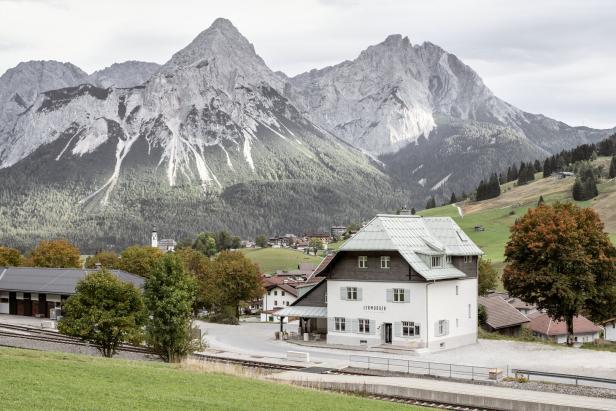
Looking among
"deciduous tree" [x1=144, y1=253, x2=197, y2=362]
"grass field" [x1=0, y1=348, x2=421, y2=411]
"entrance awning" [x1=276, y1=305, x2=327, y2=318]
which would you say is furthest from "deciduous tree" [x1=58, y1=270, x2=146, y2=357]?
"entrance awning" [x1=276, y1=305, x2=327, y2=318]

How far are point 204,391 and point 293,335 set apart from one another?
1550 inches

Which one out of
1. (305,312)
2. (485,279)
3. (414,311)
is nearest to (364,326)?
(414,311)

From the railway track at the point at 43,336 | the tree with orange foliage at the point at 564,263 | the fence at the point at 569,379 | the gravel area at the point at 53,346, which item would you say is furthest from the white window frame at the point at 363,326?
the fence at the point at 569,379

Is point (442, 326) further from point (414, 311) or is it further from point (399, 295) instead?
point (399, 295)

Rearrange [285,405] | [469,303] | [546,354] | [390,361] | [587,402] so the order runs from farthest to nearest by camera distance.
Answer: [469,303] → [546,354] → [390,361] → [587,402] → [285,405]

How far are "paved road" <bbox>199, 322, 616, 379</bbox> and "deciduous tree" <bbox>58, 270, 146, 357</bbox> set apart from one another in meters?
10.3

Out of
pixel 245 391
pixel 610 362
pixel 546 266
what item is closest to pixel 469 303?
pixel 546 266

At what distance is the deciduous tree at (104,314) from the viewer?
49469 millimetres

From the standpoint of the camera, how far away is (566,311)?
6162 cm

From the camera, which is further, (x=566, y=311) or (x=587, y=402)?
(x=566, y=311)

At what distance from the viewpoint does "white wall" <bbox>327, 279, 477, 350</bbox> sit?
2309 inches

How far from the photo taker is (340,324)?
62.0 metres

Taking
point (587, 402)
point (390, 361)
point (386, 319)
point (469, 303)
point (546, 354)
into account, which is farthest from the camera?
point (469, 303)

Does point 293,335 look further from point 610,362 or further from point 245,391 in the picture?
point 245,391
